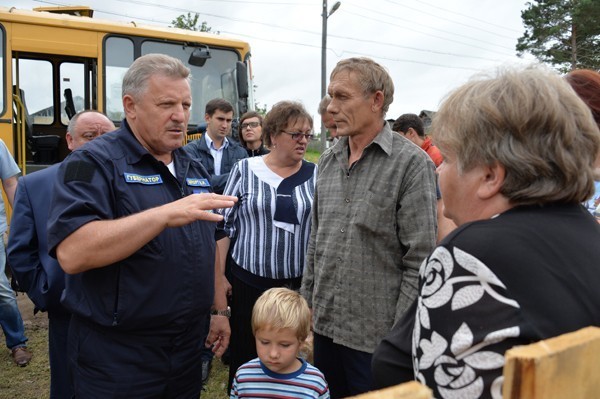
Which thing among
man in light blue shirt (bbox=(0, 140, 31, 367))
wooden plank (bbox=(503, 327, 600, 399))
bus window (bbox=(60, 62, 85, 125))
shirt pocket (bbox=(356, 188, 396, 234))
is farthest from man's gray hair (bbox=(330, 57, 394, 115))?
bus window (bbox=(60, 62, 85, 125))

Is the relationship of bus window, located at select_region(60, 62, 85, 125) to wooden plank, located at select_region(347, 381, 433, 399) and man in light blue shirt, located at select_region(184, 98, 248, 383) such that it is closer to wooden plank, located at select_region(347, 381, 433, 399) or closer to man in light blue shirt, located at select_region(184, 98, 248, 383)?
man in light blue shirt, located at select_region(184, 98, 248, 383)

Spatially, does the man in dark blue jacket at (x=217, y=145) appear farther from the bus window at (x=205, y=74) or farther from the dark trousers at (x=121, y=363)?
the dark trousers at (x=121, y=363)

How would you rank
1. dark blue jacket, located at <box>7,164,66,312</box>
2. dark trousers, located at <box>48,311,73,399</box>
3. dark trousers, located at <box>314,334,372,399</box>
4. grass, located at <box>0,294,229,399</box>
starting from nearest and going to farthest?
dark trousers, located at <box>314,334,372,399</box> → dark blue jacket, located at <box>7,164,66,312</box> → dark trousers, located at <box>48,311,73,399</box> → grass, located at <box>0,294,229,399</box>

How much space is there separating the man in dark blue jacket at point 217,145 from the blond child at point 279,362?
8.62 ft

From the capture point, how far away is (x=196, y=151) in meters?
4.80

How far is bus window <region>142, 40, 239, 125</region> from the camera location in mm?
6410

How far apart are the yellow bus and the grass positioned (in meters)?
2.44

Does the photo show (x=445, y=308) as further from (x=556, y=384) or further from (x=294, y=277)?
(x=294, y=277)

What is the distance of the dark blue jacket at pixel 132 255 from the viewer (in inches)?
68.6

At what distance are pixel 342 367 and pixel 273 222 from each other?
0.95m

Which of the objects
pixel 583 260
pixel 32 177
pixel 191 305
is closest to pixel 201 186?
pixel 191 305

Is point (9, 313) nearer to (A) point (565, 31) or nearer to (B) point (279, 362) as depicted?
(B) point (279, 362)

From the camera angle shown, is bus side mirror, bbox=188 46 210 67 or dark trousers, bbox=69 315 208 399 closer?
dark trousers, bbox=69 315 208 399

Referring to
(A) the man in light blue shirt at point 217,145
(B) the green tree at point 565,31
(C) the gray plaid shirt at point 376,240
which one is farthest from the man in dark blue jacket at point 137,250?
(B) the green tree at point 565,31
